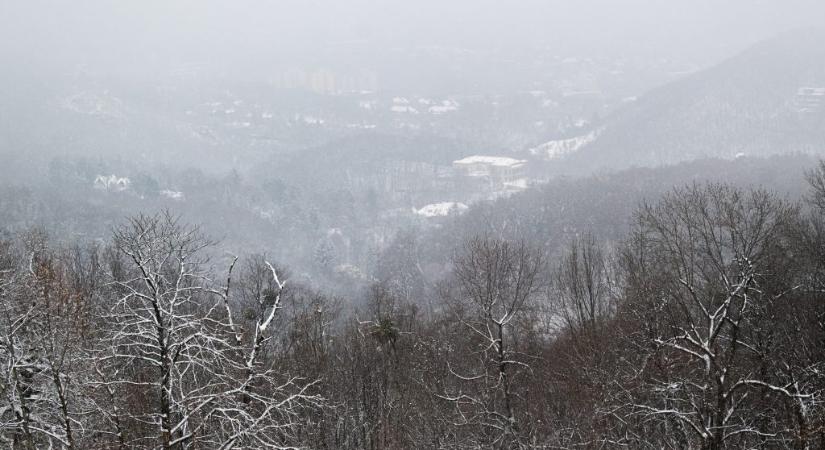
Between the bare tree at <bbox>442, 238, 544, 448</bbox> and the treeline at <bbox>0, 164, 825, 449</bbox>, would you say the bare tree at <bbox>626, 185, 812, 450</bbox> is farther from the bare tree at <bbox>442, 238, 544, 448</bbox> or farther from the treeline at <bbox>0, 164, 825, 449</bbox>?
the bare tree at <bbox>442, 238, 544, 448</bbox>

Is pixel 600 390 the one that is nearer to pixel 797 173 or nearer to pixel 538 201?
pixel 797 173

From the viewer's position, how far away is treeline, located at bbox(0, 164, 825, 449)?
14.0m

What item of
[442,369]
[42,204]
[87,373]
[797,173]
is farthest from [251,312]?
[42,204]

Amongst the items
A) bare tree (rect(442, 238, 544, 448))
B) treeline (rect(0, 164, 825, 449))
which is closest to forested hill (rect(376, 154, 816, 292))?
treeline (rect(0, 164, 825, 449))

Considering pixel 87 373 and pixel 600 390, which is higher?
pixel 87 373

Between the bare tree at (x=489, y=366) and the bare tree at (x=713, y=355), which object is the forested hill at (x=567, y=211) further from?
the bare tree at (x=713, y=355)

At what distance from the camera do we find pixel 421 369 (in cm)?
3162

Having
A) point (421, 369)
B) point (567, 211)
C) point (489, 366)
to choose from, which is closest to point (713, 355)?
point (489, 366)

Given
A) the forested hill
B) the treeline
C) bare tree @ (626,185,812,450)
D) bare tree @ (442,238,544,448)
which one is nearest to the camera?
the treeline

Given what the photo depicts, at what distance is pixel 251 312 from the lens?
32.0 metres

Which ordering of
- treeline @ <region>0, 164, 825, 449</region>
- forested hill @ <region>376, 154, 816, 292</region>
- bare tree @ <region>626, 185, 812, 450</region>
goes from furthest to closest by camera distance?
1. forested hill @ <region>376, 154, 816, 292</region>
2. bare tree @ <region>626, 185, 812, 450</region>
3. treeline @ <region>0, 164, 825, 449</region>

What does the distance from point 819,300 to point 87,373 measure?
2501 centimetres

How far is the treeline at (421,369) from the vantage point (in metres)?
14.0

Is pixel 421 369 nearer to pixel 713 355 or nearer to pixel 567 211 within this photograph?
pixel 713 355
